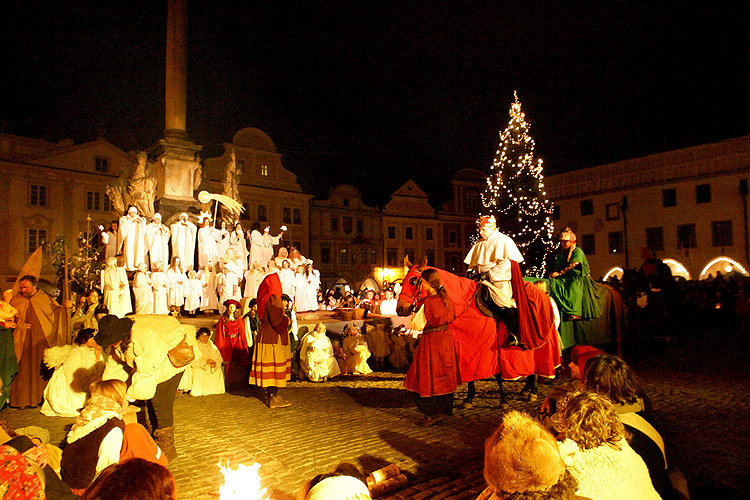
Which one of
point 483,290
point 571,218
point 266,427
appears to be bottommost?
point 266,427

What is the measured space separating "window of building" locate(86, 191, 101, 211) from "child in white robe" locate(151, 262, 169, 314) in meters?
23.4

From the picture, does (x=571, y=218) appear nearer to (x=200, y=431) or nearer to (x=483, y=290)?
(x=483, y=290)

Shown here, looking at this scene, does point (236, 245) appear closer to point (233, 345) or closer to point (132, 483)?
point (233, 345)

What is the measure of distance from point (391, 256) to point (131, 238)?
3268 cm

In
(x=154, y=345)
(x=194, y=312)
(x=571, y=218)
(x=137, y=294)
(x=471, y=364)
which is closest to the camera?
(x=154, y=345)

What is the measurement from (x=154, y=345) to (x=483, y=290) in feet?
14.8

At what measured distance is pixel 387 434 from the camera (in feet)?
19.9

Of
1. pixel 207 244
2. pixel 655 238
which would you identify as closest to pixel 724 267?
pixel 655 238

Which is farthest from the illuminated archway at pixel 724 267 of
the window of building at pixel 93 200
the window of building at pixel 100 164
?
the window of building at pixel 100 164

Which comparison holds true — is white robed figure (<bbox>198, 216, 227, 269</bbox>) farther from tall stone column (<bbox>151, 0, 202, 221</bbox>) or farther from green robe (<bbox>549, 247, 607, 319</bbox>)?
green robe (<bbox>549, 247, 607, 319</bbox>)

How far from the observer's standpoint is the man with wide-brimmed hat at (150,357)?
16.0 ft

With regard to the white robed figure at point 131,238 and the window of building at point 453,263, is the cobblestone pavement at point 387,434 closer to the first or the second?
the white robed figure at point 131,238

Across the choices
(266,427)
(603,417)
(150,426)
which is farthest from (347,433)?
(603,417)

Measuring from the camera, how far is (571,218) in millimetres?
41656
